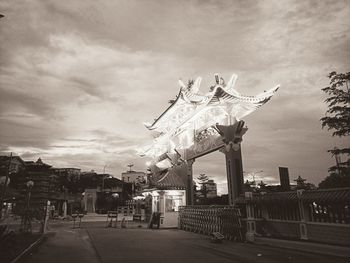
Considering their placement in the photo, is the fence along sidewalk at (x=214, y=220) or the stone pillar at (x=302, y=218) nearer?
the stone pillar at (x=302, y=218)

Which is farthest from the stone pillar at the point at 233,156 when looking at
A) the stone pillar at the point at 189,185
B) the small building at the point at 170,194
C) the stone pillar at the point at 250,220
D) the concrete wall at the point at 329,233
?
the small building at the point at 170,194

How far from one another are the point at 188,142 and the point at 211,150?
4423 millimetres

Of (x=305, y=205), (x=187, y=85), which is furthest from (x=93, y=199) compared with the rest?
(x=305, y=205)

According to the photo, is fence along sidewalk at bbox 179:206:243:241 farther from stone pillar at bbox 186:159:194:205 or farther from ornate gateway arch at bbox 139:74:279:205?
stone pillar at bbox 186:159:194:205

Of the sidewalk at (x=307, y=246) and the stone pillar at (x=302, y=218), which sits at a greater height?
the stone pillar at (x=302, y=218)

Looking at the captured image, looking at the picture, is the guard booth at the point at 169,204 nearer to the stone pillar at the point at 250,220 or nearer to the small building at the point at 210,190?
the stone pillar at the point at 250,220

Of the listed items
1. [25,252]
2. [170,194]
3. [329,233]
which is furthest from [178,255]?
[170,194]

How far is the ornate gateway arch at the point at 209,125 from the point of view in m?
14.6

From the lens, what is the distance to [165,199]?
70.1 feet

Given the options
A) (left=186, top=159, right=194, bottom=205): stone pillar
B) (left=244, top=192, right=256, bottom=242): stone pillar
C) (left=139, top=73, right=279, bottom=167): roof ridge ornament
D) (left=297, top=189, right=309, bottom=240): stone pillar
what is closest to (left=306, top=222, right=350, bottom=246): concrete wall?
(left=297, top=189, right=309, bottom=240): stone pillar

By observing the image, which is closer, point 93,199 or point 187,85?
point 187,85

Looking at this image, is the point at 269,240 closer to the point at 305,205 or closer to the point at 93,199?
the point at 305,205

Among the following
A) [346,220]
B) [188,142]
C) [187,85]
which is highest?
[187,85]

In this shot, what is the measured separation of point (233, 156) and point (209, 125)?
3541 millimetres
